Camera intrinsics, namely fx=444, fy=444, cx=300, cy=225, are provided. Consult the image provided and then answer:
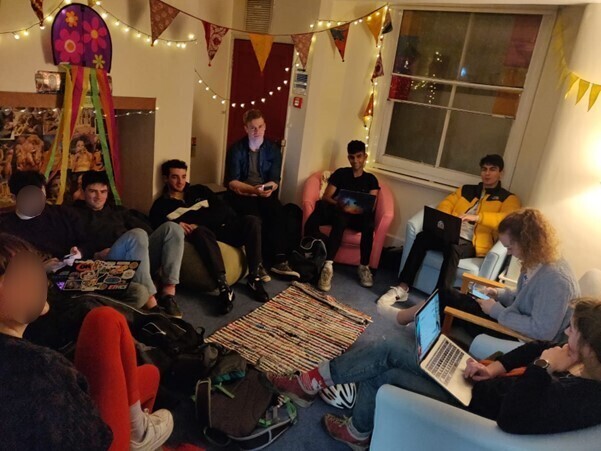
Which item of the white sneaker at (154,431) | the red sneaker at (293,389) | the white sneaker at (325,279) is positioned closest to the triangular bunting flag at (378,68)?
the white sneaker at (325,279)

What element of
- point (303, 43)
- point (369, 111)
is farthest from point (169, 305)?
point (369, 111)

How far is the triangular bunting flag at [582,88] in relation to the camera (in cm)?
274

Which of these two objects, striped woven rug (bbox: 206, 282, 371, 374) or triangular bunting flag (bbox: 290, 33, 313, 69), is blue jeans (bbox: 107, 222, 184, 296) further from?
triangular bunting flag (bbox: 290, 33, 313, 69)

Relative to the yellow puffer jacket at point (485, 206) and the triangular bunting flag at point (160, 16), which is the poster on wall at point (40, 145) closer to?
the triangular bunting flag at point (160, 16)

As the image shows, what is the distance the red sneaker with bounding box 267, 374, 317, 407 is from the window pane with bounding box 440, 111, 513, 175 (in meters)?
2.64

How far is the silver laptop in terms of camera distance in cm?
Result: 158

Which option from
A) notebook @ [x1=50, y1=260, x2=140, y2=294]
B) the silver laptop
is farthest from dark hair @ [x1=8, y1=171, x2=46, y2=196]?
the silver laptop

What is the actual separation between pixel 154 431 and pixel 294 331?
1.30 meters

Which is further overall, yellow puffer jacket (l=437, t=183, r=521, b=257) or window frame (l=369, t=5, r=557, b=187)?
window frame (l=369, t=5, r=557, b=187)

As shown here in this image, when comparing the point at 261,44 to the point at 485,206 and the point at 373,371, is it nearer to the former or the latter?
the point at 485,206

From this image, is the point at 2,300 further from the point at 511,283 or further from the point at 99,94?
the point at 511,283

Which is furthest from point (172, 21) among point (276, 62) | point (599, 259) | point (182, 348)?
point (599, 259)

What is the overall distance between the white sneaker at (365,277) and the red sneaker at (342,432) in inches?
A: 61.2

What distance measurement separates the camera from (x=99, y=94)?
2609mm
